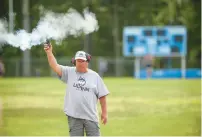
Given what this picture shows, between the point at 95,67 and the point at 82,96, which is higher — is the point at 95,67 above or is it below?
below

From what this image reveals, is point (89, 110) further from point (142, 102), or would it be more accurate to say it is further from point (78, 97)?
point (142, 102)

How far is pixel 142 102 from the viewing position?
17594 mm

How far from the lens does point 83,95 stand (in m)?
6.91

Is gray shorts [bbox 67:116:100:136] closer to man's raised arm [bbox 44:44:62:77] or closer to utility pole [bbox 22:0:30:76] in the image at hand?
man's raised arm [bbox 44:44:62:77]

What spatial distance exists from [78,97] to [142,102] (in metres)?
10.8

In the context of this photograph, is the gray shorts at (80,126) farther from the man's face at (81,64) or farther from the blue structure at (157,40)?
the blue structure at (157,40)

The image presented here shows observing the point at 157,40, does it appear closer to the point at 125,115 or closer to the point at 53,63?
the point at 125,115

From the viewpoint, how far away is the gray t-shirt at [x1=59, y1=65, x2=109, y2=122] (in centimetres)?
691

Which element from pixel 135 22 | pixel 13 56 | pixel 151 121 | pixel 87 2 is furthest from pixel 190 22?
pixel 151 121

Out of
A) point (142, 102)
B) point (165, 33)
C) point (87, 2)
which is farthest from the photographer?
point (87, 2)

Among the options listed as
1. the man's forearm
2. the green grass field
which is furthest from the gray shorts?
the green grass field

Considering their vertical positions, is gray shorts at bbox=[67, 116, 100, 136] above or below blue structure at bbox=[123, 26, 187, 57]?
below

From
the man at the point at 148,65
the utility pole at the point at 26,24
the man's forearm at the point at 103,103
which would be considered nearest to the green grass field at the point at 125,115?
the man's forearm at the point at 103,103

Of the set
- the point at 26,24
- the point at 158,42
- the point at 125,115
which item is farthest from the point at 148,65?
the point at 125,115
